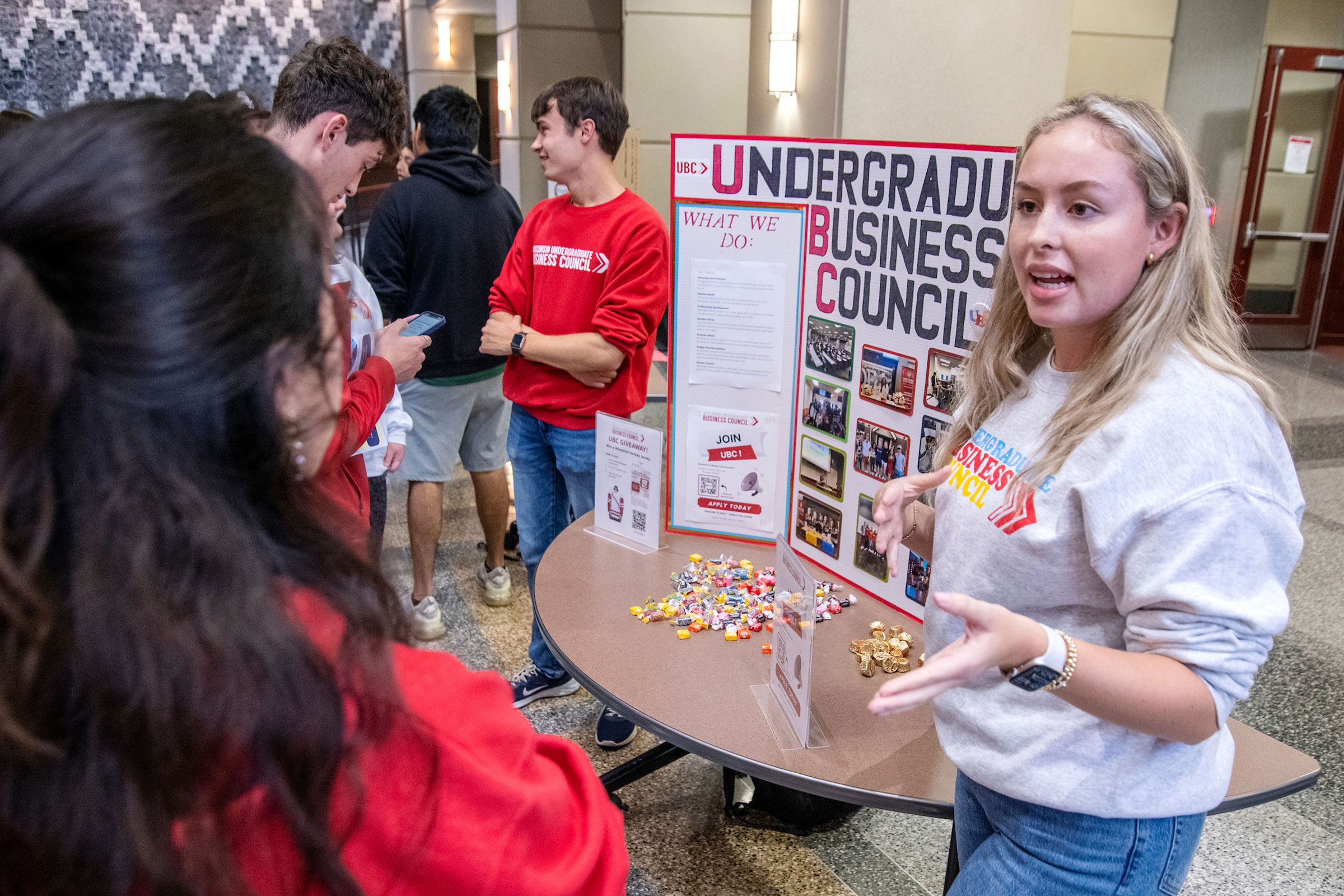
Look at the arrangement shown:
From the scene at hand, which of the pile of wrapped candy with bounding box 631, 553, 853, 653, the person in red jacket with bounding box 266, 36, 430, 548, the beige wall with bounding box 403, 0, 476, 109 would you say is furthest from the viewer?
the beige wall with bounding box 403, 0, 476, 109

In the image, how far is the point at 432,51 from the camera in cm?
747

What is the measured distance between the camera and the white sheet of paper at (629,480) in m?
1.88

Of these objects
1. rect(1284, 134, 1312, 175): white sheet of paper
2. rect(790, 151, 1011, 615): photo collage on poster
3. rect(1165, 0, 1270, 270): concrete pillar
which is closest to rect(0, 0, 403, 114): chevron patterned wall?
rect(790, 151, 1011, 615): photo collage on poster

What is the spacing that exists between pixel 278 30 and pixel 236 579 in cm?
671

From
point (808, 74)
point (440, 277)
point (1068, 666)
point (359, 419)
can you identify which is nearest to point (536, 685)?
point (359, 419)

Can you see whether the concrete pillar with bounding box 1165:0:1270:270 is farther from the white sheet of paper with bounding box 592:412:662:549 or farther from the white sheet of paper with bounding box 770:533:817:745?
the white sheet of paper with bounding box 770:533:817:745

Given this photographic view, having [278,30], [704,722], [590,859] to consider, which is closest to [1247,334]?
[704,722]

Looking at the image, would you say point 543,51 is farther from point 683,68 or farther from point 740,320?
point 740,320

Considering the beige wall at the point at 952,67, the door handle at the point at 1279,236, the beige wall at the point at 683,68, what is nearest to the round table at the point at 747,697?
the beige wall at the point at 952,67

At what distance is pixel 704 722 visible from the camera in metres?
1.32

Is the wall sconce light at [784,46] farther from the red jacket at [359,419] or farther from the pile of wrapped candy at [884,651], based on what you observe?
the pile of wrapped candy at [884,651]

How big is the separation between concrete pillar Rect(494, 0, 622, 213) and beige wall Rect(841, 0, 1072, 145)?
292 centimetres

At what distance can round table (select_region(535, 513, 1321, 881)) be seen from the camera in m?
1.21

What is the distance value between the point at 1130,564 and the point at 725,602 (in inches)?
34.7
